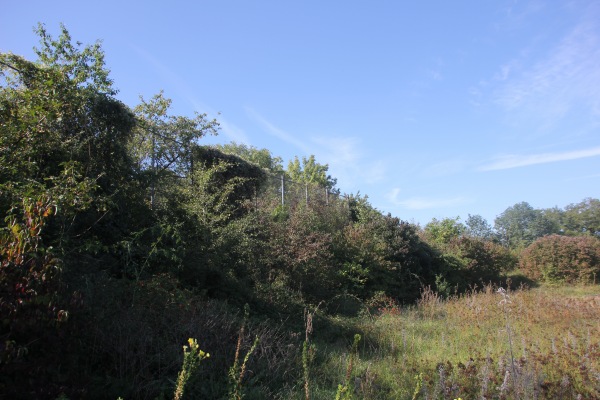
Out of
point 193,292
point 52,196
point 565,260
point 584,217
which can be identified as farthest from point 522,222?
point 52,196

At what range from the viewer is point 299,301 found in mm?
8500

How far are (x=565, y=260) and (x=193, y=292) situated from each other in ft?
65.2

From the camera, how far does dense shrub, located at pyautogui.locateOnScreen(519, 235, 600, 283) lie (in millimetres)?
19219

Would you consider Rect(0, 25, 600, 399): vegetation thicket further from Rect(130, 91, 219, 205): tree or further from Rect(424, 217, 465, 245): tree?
Rect(424, 217, 465, 245): tree

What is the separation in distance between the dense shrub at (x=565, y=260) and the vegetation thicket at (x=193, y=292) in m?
9.35

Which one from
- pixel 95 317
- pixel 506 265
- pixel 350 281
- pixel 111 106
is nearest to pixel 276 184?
pixel 350 281

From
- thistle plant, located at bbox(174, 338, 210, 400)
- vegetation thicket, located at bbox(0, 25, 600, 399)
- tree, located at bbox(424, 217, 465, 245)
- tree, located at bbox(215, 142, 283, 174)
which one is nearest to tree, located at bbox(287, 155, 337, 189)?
tree, located at bbox(215, 142, 283, 174)

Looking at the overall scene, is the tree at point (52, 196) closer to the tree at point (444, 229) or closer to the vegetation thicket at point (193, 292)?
the vegetation thicket at point (193, 292)

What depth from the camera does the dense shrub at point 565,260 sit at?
1922cm

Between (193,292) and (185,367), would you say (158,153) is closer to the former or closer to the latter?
(193,292)

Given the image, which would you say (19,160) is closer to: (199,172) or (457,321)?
(199,172)

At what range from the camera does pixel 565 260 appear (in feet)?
64.0

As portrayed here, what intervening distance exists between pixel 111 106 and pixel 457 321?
7.87 meters

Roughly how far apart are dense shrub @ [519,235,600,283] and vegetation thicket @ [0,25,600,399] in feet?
30.7
